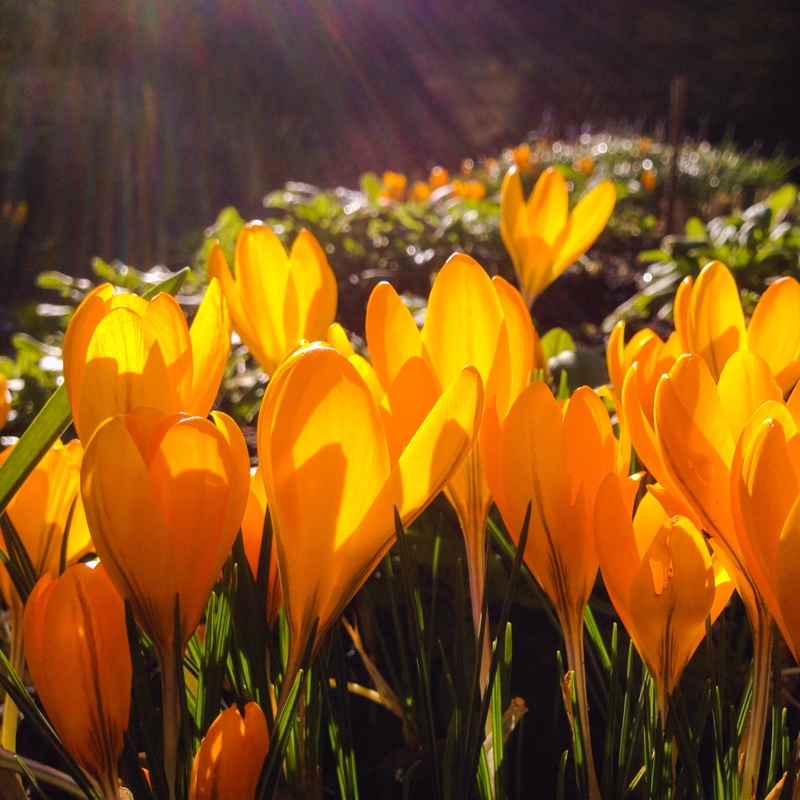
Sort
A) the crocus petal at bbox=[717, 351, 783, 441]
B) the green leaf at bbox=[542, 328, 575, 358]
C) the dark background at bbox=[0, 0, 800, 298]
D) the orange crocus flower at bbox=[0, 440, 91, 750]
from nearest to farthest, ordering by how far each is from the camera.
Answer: the crocus petal at bbox=[717, 351, 783, 441] < the orange crocus flower at bbox=[0, 440, 91, 750] < the green leaf at bbox=[542, 328, 575, 358] < the dark background at bbox=[0, 0, 800, 298]

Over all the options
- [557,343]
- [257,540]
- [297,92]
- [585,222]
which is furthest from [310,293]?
[297,92]

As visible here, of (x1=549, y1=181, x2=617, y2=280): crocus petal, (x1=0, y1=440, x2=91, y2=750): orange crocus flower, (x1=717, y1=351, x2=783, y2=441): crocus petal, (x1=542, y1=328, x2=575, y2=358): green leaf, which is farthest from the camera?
(x1=542, y1=328, x2=575, y2=358): green leaf

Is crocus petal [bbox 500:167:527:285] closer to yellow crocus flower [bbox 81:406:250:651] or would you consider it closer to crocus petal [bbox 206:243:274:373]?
crocus petal [bbox 206:243:274:373]

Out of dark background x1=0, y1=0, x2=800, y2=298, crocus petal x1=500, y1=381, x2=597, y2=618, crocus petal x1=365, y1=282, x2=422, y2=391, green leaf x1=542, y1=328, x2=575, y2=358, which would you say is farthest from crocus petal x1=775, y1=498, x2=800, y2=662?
dark background x1=0, y1=0, x2=800, y2=298

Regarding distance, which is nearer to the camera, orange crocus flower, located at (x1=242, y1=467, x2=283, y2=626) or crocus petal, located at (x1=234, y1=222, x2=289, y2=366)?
orange crocus flower, located at (x1=242, y1=467, x2=283, y2=626)

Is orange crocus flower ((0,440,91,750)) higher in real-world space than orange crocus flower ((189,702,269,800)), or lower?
higher

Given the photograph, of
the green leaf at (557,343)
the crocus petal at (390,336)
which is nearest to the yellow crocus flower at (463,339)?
the crocus petal at (390,336)

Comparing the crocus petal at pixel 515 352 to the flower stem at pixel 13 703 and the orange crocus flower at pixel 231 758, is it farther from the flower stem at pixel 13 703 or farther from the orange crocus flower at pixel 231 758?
the flower stem at pixel 13 703
